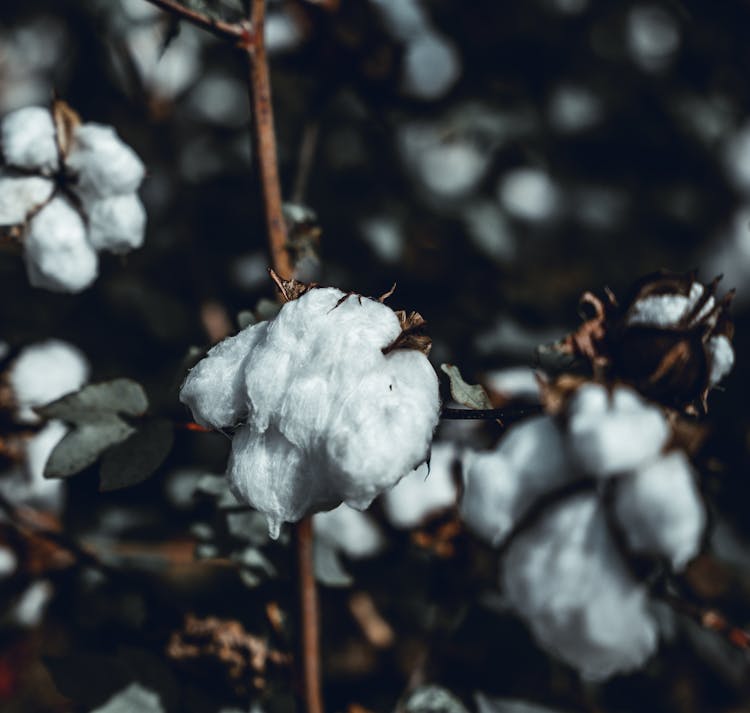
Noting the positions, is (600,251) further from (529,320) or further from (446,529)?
(446,529)

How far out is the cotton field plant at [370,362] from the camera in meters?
0.78

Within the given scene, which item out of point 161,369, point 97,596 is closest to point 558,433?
point 97,596

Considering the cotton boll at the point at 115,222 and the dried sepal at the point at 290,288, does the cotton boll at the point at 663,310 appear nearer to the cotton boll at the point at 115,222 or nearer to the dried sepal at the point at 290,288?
the dried sepal at the point at 290,288

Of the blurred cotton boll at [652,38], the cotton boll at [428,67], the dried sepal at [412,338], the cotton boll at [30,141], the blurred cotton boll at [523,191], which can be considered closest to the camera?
the dried sepal at [412,338]

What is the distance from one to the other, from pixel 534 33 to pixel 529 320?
727mm

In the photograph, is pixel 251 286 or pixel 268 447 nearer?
pixel 268 447

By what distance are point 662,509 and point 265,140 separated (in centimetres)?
69

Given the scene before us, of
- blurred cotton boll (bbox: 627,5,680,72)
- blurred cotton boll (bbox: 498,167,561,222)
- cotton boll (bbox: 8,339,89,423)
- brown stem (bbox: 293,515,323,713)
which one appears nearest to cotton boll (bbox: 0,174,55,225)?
cotton boll (bbox: 8,339,89,423)

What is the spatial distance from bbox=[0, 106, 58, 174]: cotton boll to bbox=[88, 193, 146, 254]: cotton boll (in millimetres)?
84

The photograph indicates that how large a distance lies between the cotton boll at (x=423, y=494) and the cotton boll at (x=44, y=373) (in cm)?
59

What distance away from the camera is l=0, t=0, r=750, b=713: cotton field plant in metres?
0.78

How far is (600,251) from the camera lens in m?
2.14

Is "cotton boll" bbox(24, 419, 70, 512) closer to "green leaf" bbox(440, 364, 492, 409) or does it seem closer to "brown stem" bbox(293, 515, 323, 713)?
"brown stem" bbox(293, 515, 323, 713)

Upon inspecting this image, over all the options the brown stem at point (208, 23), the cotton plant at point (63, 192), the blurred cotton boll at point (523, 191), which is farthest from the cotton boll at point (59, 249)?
the blurred cotton boll at point (523, 191)
